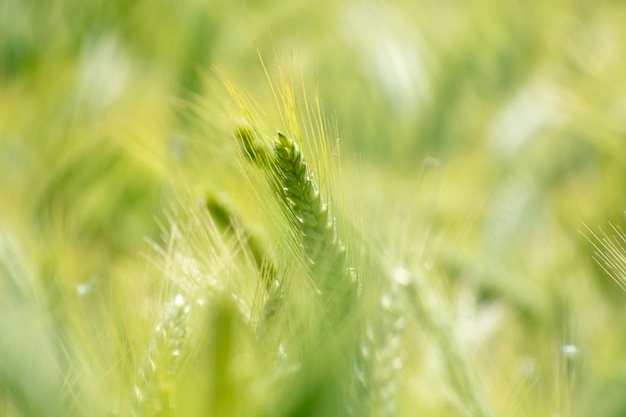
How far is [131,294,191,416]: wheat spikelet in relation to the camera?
1.03ft

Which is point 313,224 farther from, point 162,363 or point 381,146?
point 381,146

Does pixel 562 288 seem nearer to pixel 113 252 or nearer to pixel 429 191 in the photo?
pixel 429 191

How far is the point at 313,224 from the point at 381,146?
585 millimetres

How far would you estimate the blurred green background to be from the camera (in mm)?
439

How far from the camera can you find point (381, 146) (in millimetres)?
906

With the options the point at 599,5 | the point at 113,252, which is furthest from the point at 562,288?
the point at 599,5

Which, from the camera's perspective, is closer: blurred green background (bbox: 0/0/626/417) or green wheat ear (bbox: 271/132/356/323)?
green wheat ear (bbox: 271/132/356/323)

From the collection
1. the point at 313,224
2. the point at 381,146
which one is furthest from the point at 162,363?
the point at 381,146

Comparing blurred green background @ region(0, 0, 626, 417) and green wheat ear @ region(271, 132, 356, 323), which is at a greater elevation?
green wheat ear @ region(271, 132, 356, 323)

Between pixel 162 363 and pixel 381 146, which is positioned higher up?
pixel 162 363

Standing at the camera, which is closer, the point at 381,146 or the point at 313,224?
the point at 313,224

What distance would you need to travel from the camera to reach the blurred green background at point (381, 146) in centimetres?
44

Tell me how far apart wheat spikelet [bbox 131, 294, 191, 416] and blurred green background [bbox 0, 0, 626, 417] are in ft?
0.07

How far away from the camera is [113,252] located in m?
0.61
